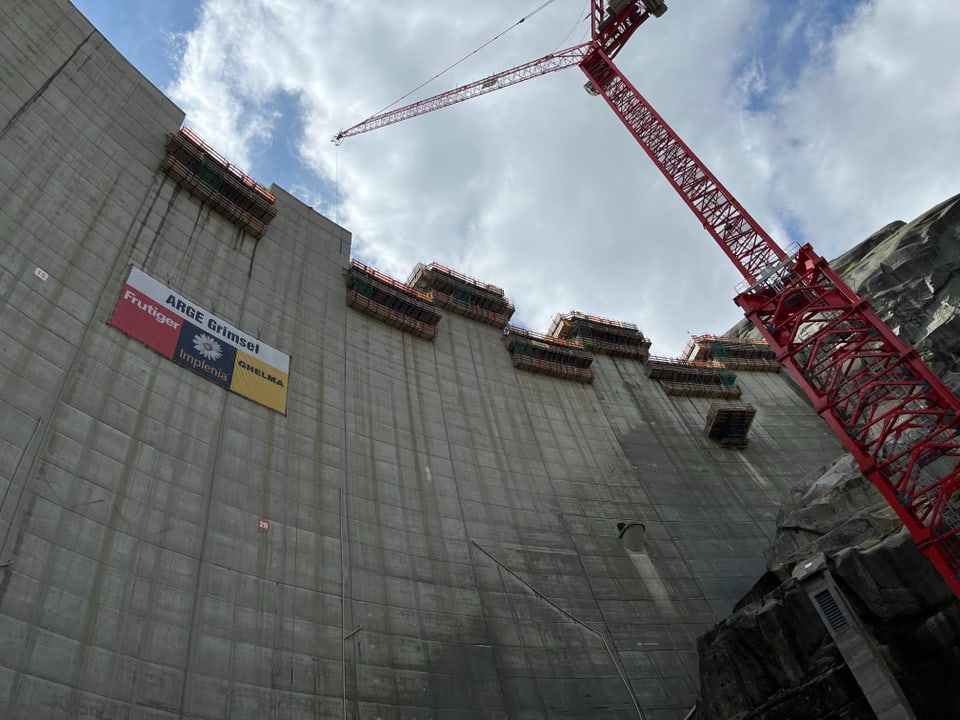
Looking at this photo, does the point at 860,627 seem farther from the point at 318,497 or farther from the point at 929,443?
the point at 318,497

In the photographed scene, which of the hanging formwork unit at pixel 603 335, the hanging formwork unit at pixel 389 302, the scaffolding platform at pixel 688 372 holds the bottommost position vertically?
the hanging formwork unit at pixel 389 302

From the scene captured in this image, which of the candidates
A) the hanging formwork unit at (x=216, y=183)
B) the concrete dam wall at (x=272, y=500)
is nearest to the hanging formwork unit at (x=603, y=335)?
the concrete dam wall at (x=272, y=500)

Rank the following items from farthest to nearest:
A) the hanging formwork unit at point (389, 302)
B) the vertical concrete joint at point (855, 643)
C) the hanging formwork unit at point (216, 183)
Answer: the hanging formwork unit at point (389, 302) → the hanging formwork unit at point (216, 183) → the vertical concrete joint at point (855, 643)

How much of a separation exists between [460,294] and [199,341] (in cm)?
2427

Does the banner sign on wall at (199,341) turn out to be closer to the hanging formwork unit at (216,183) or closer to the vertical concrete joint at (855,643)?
the hanging formwork unit at (216,183)

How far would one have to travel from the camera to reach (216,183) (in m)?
35.1

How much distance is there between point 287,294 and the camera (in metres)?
35.6

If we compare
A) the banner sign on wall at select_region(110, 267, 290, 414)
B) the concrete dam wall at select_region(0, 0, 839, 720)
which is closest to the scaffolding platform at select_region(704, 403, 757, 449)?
the concrete dam wall at select_region(0, 0, 839, 720)

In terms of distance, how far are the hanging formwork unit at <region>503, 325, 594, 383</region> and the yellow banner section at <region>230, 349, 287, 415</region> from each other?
2152 cm

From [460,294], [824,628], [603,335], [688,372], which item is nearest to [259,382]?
[460,294]

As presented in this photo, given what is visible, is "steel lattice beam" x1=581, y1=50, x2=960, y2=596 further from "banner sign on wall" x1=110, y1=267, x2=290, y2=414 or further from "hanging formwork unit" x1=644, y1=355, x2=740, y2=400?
"banner sign on wall" x1=110, y1=267, x2=290, y2=414

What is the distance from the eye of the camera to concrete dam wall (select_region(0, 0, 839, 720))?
749 inches

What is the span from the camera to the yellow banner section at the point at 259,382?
28.5 meters

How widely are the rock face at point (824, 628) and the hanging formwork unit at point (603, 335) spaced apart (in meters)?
22.8
